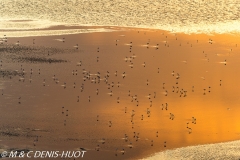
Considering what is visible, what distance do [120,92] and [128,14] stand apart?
12034 mm

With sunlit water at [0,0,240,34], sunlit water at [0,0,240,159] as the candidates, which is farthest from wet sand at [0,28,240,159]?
sunlit water at [0,0,240,34]

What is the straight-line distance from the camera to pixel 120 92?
26.2m

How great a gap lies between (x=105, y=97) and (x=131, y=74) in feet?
10.1

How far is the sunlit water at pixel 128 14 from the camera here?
35.8 m

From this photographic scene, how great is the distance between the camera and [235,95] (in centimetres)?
2628

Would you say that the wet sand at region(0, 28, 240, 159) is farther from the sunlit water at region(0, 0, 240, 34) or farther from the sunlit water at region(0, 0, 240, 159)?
the sunlit water at region(0, 0, 240, 34)

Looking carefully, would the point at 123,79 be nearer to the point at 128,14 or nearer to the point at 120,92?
the point at 120,92

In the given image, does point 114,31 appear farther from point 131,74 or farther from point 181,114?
point 181,114

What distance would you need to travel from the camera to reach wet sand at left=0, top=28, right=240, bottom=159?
21781 millimetres

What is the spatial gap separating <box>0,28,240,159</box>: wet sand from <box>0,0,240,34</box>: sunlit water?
65.5 inches

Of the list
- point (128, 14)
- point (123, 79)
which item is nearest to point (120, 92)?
point (123, 79)

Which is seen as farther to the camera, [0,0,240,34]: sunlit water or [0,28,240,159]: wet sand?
[0,0,240,34]: sunlit water

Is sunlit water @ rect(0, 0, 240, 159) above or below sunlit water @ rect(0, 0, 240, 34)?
below

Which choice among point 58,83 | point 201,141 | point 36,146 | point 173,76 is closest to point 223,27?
point 173,76
